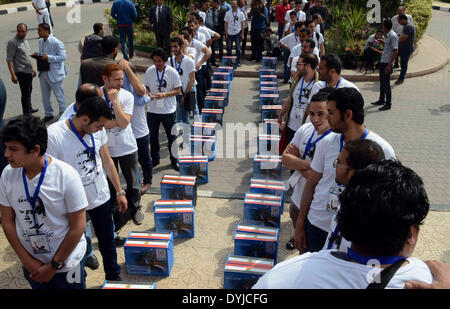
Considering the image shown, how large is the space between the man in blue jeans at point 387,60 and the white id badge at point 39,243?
850 centimetres

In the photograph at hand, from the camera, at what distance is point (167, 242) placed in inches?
174

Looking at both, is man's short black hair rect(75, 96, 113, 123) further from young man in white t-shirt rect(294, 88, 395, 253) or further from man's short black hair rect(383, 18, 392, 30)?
man's short black hair rect(383, 18, 392, 30)

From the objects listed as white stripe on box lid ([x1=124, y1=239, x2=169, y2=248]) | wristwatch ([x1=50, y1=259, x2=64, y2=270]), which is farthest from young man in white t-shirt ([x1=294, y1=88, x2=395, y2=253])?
wristwatch ([x1=50, y1=259, x2=64, y2=270])

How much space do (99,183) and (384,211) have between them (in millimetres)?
2852

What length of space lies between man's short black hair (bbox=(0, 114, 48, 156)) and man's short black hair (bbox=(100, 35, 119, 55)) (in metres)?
2.98

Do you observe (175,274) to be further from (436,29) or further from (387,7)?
(436,29)

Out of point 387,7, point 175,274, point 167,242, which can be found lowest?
point 175,274

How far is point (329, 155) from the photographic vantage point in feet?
10.6

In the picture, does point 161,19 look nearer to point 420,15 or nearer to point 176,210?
point 176,210

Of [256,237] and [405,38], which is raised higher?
[405,38]

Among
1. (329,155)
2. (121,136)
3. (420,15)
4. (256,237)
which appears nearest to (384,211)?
(329,155)

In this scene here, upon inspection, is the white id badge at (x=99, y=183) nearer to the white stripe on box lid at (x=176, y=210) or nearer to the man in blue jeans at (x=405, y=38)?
the white stripe on box lid at (x=176, y=210)
